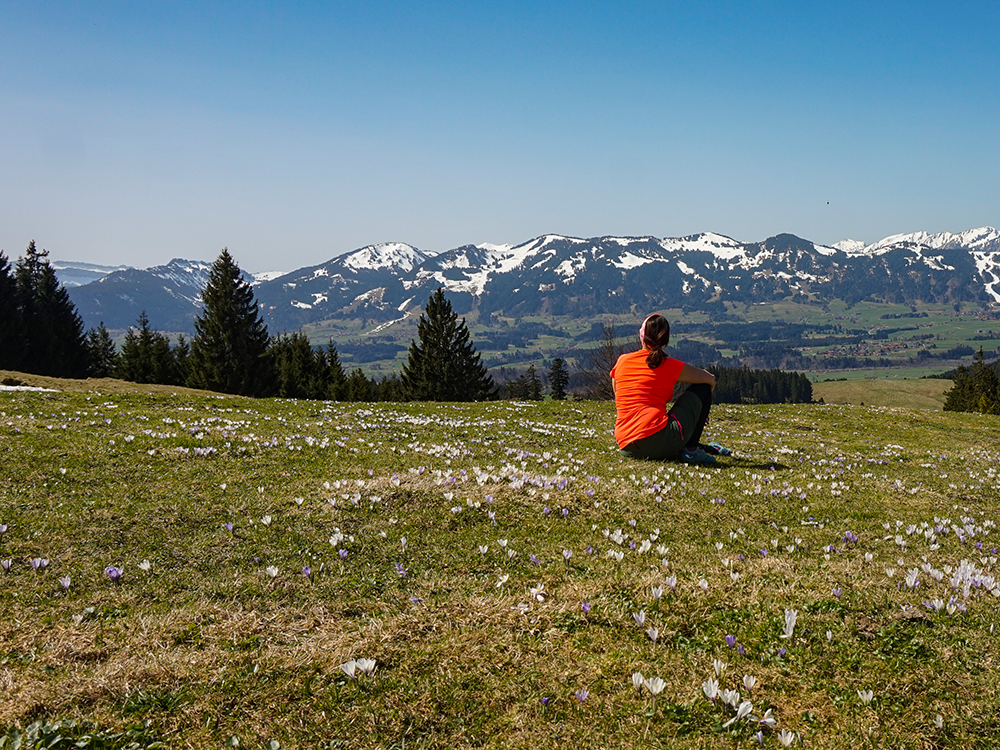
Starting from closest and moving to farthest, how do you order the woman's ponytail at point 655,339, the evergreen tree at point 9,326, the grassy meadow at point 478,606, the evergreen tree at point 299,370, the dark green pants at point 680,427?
the grassy meadow at point 478,606 → the woman's ponytail at point 655,339 → the dark green pants at point 680,427 → the evergreen tree at point 9,326 → the evergreen tree at point 299,370

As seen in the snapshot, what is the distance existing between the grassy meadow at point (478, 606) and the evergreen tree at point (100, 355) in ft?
343

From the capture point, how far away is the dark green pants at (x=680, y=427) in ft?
42.4

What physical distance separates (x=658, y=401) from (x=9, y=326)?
91950mm

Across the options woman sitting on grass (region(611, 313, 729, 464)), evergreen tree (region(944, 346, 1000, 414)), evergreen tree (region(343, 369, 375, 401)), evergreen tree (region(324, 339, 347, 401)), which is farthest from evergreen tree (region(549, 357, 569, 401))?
woman sitting on grass (region(611, 313, 729, 464))

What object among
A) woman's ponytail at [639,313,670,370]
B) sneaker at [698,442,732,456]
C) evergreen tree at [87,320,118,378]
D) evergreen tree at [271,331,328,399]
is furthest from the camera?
evergreen tree at [87,320,118,378]

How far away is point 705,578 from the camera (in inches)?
257

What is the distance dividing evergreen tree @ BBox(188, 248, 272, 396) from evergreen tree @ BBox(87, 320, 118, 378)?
111 ft

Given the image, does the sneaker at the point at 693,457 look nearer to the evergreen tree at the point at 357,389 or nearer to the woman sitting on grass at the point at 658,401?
the woman sitting on grass at the point at 658,401

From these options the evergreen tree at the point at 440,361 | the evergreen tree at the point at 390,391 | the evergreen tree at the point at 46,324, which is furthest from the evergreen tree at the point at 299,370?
the evergreen tree at the point at 46,324

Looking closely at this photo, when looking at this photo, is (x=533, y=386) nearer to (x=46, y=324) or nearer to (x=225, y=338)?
(x=225, y=338)

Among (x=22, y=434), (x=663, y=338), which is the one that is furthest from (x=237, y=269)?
(x=663, y=338)

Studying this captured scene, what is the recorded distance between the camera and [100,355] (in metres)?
104

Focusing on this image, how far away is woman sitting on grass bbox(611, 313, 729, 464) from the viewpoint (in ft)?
40.0

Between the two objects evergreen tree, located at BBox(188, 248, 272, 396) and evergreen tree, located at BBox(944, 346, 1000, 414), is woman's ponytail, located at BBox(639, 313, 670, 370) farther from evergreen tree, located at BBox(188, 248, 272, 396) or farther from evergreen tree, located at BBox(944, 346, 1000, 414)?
evergreen tree, located at BBox(944, 346, 1000, 414)
